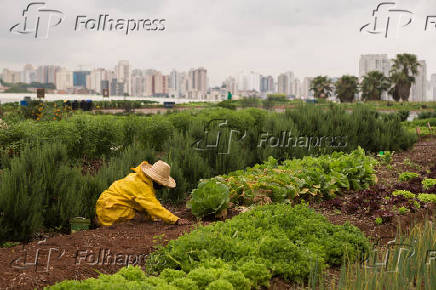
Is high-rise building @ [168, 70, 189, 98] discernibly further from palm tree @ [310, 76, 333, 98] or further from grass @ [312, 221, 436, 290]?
grass @ [312, 221, 436, 290]

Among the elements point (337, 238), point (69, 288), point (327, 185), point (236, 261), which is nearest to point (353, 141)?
point (327, 185)

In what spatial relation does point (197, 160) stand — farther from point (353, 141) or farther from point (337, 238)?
point (353, 141)

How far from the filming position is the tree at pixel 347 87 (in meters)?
A: 84.0

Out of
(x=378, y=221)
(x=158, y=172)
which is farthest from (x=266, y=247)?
(x=378, y=221)

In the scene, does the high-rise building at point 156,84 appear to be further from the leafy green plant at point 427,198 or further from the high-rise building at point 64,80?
the leafy green plant at point 427,198

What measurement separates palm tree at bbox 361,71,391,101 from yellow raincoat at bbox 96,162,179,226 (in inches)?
3090

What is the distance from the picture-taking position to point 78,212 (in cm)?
592

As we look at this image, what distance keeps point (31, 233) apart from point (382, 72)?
83425 mm

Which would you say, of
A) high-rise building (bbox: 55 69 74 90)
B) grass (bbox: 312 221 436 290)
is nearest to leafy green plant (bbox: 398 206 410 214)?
grass (bbox: 312 221 436 290)

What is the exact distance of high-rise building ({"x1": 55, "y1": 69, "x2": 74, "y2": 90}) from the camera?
94.8m

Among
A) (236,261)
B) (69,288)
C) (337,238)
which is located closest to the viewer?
(69,288)

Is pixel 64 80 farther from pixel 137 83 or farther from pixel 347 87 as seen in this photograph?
pixel 347 87

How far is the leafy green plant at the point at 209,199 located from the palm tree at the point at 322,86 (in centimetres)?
8552

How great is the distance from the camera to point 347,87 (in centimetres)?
8431
